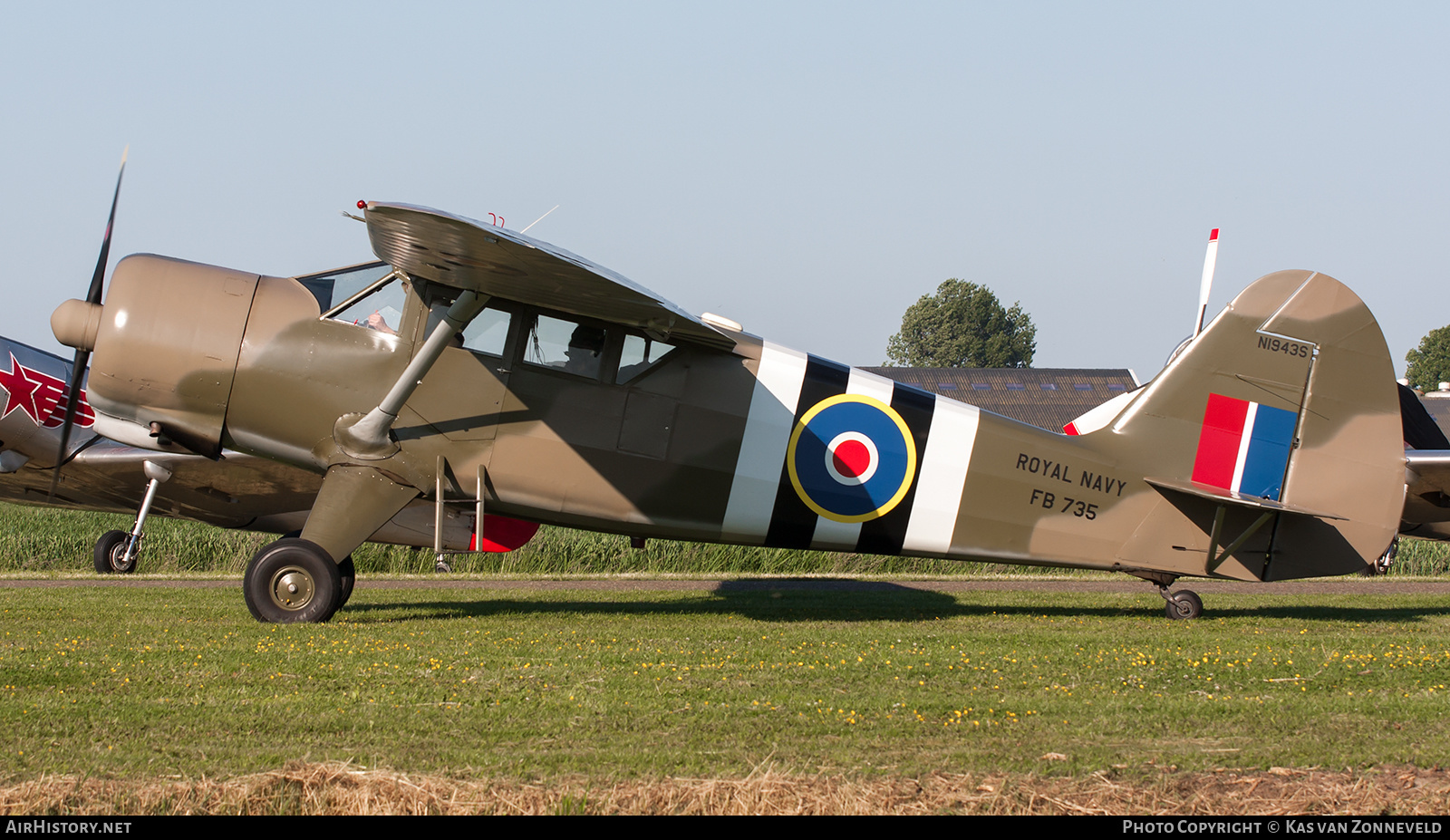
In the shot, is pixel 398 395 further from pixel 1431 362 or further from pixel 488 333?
pixel 1431 362

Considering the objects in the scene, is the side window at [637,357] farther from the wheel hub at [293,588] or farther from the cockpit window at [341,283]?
the wheel hub at [293,588]

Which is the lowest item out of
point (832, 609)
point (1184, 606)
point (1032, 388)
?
point (832, 609)

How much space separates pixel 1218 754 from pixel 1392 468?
6257mm

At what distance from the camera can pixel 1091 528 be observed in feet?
31.2

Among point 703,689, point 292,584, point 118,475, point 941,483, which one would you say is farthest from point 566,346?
point 118,475

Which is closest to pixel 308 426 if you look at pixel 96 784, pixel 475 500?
pixel 475 500

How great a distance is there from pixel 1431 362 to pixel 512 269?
360 ft

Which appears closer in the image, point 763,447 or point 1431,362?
point 763,447

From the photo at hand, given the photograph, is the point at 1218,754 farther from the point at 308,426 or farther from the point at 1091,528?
the point at 308,426

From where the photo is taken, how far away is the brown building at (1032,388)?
29.7 metres

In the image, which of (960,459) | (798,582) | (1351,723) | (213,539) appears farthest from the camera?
(213,539)

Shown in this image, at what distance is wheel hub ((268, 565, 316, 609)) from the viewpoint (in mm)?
8359

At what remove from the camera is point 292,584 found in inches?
330

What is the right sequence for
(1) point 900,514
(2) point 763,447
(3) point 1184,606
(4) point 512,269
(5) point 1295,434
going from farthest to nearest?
(3) point 1184,606
(5) point 1295,434
(1) point 900,514
(2) point 763,447
(4) point 512,269
